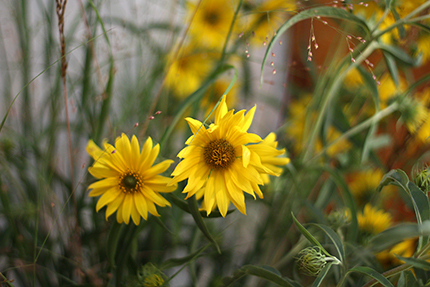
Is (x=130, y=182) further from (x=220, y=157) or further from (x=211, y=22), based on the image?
(x=211, y=22)

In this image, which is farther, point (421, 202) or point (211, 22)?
point (211, 22)

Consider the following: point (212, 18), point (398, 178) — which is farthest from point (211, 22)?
point (398, 178)

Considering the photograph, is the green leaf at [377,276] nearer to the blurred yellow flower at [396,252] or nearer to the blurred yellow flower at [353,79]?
the blurred yellow flower at [396,252]

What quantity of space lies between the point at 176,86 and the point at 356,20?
0.25 meters

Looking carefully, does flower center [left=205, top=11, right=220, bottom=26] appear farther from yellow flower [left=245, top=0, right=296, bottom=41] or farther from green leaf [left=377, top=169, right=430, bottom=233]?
green leaf [left=377, top=169, right=430, bottom=233]

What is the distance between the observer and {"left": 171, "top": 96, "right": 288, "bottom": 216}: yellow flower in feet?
0.64

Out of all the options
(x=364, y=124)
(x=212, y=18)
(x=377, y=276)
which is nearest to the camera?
(x=377, y=276)

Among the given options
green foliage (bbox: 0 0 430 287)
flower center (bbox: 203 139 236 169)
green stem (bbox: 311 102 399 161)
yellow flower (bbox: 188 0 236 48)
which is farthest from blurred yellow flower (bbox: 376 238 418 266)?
yellow flower (bbox: 188 0 236 48)

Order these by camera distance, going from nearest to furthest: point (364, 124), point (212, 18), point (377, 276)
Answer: point (377, 276) < point (364, 124) < point (212, 18)

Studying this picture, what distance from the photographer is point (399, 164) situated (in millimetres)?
445

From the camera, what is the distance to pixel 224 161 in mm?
218

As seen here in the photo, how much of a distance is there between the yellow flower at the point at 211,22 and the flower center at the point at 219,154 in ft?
0.75

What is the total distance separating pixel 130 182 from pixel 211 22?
30 cm

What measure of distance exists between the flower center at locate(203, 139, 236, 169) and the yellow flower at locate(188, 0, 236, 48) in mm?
230
